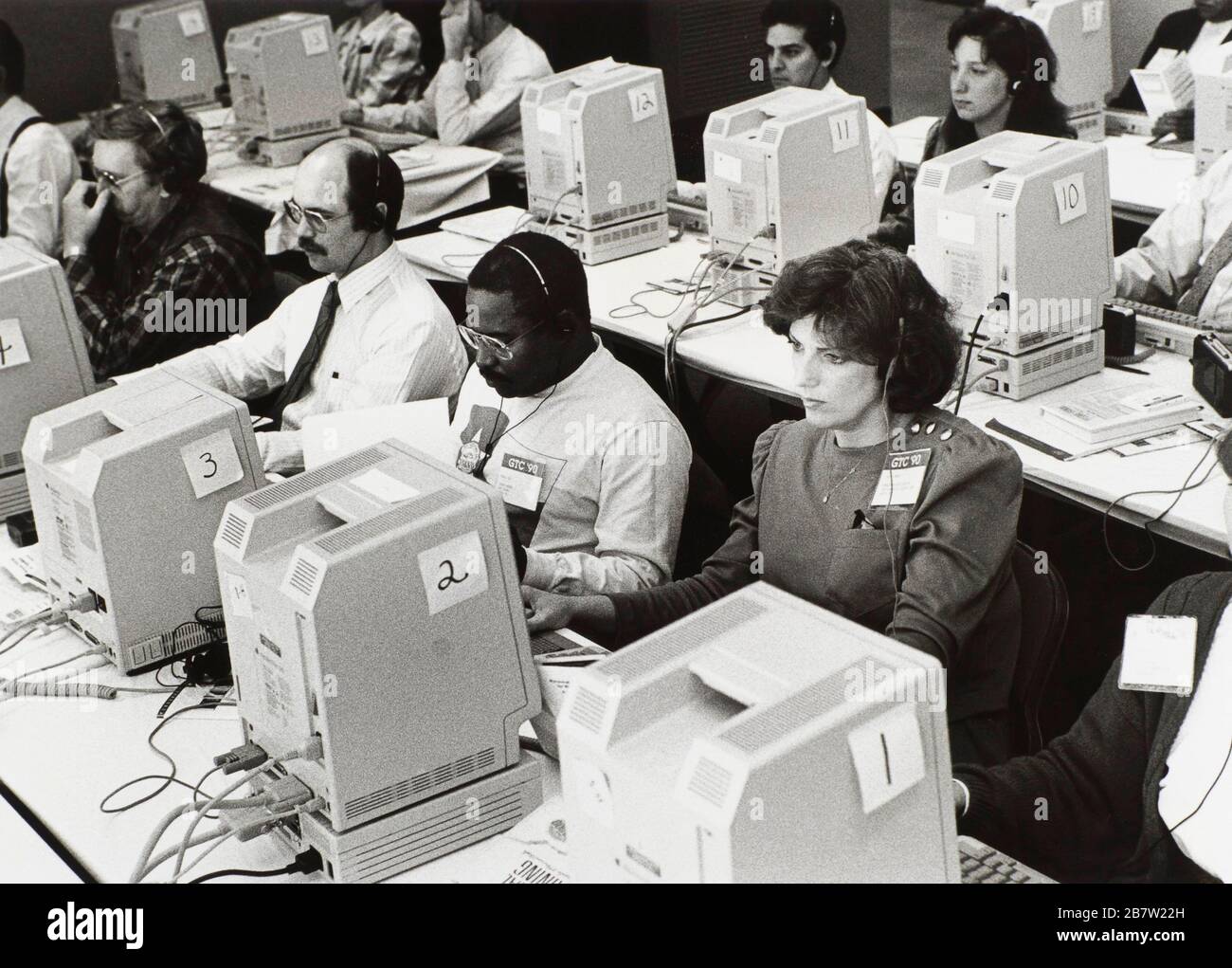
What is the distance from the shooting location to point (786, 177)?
358cm

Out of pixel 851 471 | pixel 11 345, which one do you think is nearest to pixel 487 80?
pixel 11 345

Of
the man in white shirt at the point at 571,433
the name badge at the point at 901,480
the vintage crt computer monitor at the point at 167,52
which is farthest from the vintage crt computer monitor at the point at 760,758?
the vintage crt computer monitor at the point at 167,52

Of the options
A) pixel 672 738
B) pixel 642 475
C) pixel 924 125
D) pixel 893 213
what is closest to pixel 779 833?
pixel 672 738

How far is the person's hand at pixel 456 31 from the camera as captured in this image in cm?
566

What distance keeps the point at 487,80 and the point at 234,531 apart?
400 cm

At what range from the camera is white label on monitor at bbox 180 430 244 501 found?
229 cm

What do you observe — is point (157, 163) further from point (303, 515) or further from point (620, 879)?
point (620, 879)

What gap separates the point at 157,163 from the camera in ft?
12.3

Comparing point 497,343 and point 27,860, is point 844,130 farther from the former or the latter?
point 27,860

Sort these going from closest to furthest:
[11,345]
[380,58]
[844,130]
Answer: [11,345] → [844,130] → [380,58]

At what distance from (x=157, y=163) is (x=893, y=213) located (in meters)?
2.07

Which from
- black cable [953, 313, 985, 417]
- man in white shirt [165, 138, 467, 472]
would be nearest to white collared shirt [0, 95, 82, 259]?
man in white shirt [165, 138, 467, 472]

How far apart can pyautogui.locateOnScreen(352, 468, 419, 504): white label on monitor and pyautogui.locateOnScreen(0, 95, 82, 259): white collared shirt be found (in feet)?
9.82

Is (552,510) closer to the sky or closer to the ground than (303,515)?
closer to the ground
